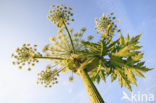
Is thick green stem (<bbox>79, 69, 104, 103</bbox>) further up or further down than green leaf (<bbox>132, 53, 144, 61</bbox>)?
further down

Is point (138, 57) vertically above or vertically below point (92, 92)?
above

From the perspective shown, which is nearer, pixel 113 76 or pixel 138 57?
pixel 138 57

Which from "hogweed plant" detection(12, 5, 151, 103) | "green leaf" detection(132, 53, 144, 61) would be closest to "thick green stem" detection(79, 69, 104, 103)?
"hogweed plant" detection(12, 5, 151, 103)

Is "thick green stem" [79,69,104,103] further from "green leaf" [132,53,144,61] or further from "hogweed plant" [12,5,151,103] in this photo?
"green leaf" [132,53,144,61]

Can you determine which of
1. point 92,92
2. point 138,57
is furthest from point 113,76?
point 92,92

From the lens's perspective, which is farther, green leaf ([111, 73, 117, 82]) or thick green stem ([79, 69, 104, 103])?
green leaf ([111, 73, 117, 82])

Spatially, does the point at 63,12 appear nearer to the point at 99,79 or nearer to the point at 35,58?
the point at 35,58

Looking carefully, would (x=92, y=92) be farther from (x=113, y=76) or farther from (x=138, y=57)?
(x=113, y=76)

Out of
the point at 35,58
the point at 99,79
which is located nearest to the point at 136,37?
the point at 99,79

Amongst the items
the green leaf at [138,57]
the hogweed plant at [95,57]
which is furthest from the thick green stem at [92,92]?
the green leaf at [138,57]

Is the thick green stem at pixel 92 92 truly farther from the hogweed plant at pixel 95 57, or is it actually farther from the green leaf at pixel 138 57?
the green leaf at pixel 138 57

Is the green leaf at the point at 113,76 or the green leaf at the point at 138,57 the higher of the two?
the green leaf at the point at 138,57

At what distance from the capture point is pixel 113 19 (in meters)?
7.55

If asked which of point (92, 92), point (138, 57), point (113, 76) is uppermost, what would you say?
point (138, 57)
